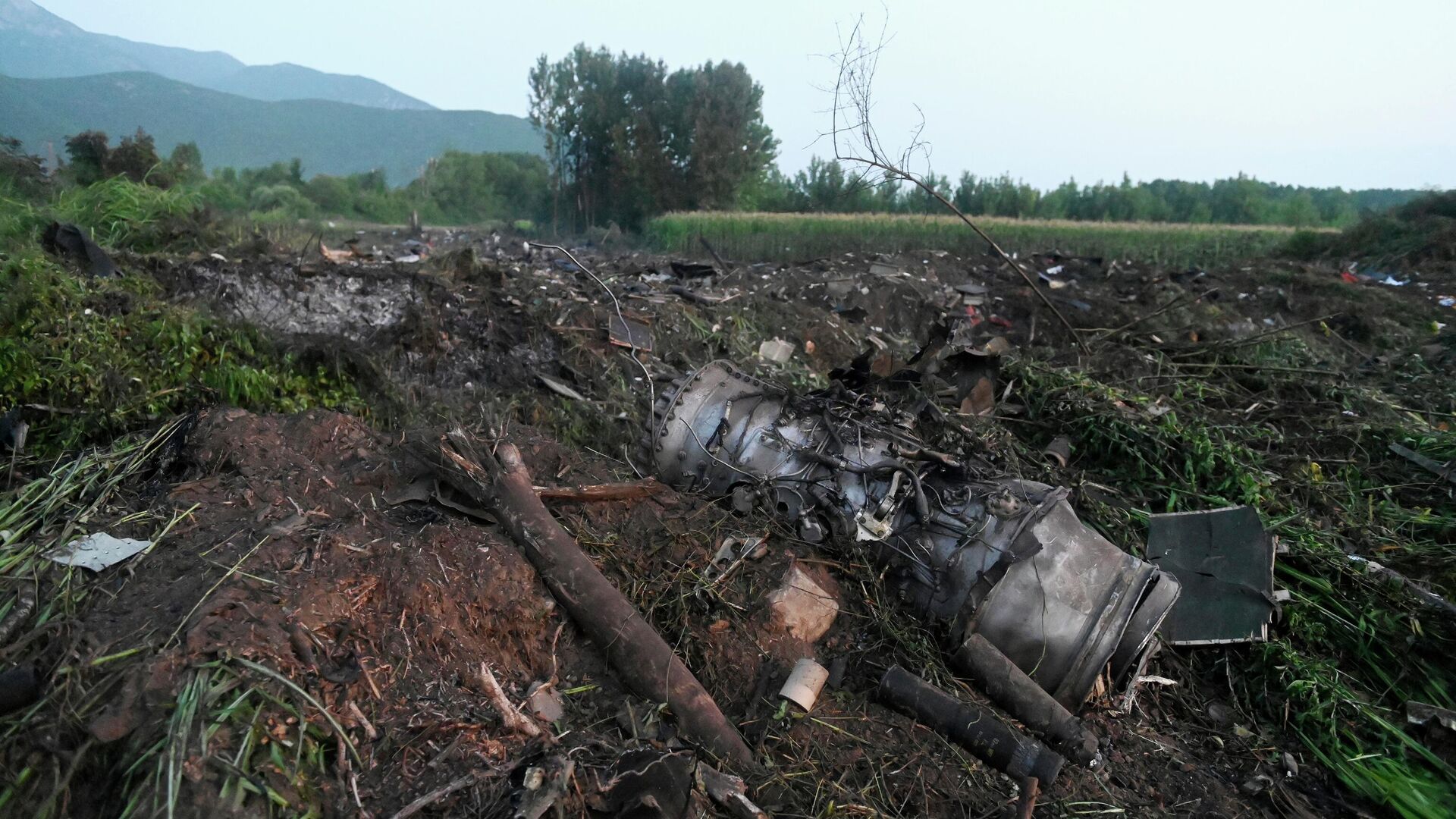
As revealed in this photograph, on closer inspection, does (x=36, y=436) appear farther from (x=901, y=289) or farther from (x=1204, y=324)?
(x=1204, y=324)

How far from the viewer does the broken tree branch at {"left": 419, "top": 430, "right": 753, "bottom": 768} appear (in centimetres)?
260

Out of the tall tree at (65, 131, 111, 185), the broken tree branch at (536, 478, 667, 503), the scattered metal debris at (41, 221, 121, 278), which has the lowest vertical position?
the broken tree branch at (536, 478, 667, 503)

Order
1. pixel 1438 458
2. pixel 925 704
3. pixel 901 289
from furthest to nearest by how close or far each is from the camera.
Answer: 1. pixel 901 289
2. pixel 1438 458
3. pixel 925 704

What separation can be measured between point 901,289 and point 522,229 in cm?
2253

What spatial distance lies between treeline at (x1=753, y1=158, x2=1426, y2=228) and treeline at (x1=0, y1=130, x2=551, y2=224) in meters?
13.3

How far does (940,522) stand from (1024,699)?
2.52 ft

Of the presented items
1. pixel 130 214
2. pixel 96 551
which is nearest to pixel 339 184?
pixel 130 214

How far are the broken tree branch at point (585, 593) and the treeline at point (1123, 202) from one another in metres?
16.3

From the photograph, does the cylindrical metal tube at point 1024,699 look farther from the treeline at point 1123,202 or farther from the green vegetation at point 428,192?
the green vegetation at point 428,192

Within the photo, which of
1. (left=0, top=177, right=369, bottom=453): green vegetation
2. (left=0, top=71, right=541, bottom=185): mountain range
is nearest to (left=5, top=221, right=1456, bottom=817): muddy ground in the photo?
(left=0, top=177, right=369, bottom=453): green vegetation

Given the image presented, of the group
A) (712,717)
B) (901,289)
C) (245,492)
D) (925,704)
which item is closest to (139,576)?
(245,492)

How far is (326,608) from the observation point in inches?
93.5

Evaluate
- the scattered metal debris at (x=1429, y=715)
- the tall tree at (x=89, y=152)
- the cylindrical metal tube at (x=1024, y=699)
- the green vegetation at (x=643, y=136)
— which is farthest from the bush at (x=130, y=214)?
the green vegetation at (x=643, y=136)

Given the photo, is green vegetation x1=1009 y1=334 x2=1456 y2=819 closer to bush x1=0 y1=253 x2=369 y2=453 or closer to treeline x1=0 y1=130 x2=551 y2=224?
bush x1=0 y1=253 x2=369 y2=453
